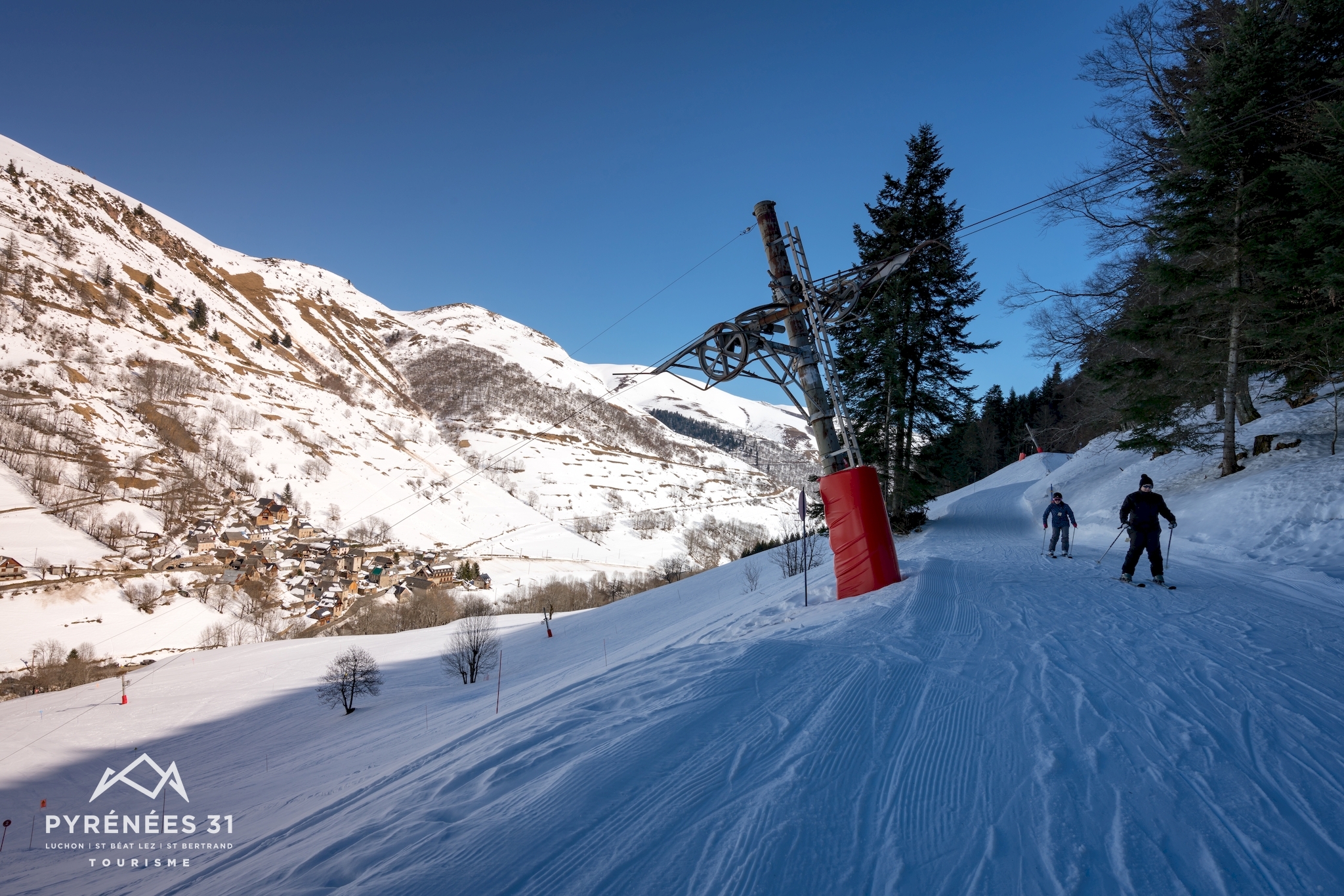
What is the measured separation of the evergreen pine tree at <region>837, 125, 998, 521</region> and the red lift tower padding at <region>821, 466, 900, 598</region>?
11.2 metres

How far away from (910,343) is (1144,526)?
12357 mm

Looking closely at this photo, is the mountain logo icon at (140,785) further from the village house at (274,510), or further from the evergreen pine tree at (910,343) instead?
the village house at (274,510)

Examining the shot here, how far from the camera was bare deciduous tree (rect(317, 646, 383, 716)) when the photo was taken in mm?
19094

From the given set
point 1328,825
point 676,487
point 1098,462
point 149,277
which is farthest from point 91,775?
point 149,277

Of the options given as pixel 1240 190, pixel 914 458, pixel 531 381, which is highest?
pixel 531 381

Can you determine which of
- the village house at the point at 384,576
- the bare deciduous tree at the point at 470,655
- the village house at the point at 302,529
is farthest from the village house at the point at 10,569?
the bare deciduous tree at the point at 470,655

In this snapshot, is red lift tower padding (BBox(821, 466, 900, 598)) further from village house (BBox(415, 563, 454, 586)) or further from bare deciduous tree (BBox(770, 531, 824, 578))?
village house (BBox(415, 563, 454, 586))

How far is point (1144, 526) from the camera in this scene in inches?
324

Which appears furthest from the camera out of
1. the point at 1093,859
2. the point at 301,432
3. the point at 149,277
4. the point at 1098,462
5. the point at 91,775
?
the point at 149,277

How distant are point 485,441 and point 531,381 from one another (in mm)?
67994

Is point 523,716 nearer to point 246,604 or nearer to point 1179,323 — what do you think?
point 1179,323

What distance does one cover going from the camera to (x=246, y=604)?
48.1 meters

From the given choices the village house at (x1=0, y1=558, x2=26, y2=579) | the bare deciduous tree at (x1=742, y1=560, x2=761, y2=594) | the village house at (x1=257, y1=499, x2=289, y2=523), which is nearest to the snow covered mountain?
the village house at (x1=0, y1=558, x2=26, y2=579)

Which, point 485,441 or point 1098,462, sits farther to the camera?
point 485,441
